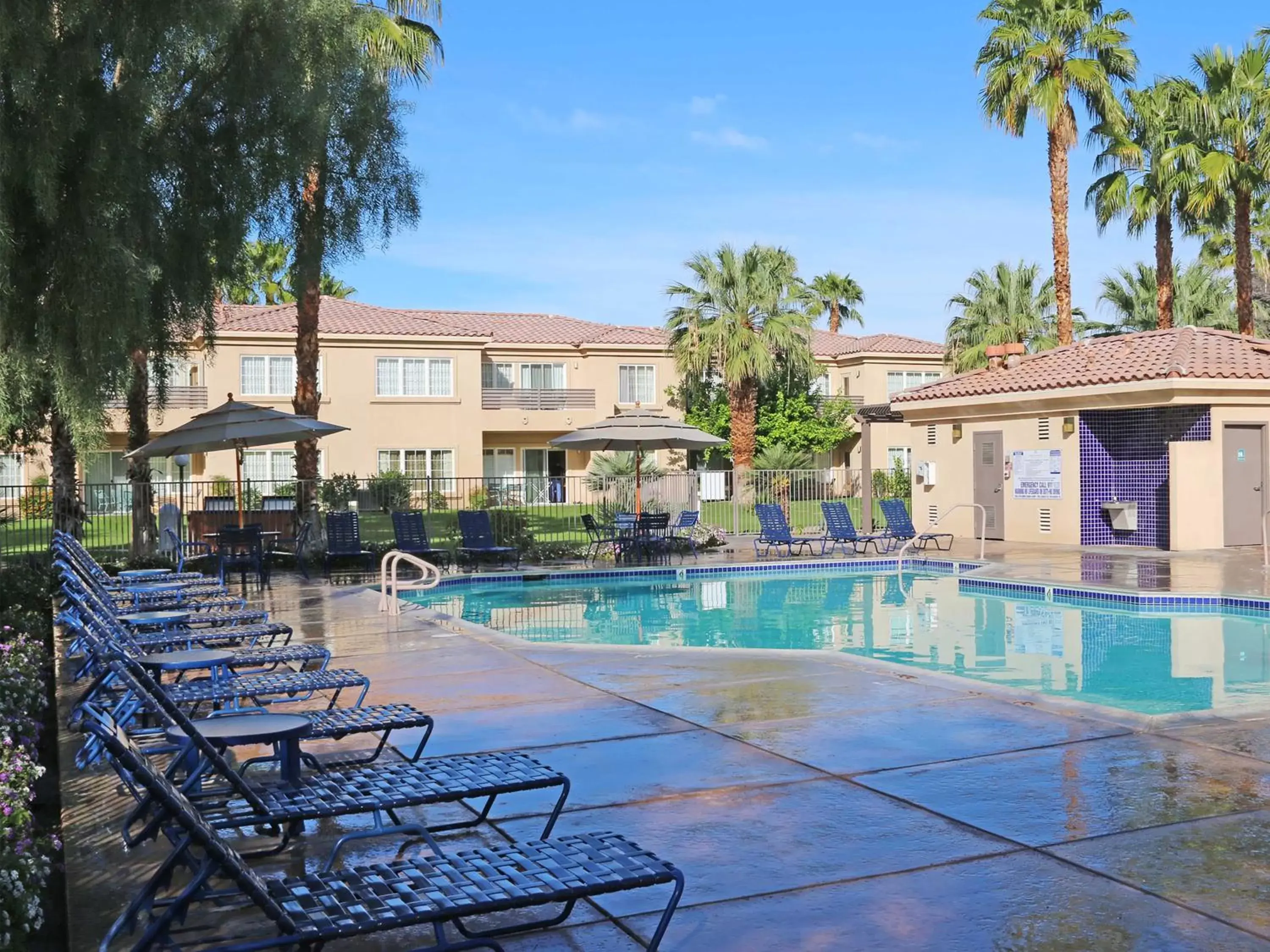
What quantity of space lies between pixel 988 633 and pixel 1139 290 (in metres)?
29.8

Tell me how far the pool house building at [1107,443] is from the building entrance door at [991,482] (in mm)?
27

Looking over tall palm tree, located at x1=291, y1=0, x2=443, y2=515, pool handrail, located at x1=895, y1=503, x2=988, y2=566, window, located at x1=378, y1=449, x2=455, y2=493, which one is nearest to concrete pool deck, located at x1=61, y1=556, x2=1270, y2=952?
tall palm tree, located at x1=291, y1=0, x2=443, y2=515

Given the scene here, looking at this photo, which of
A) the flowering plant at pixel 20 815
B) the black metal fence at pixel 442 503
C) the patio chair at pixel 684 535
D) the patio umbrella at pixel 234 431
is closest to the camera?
the flowering plant at pixel 20 815

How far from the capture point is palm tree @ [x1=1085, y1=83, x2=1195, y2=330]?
30.7 meters

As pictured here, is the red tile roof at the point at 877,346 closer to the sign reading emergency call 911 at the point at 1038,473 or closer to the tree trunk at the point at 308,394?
the sign reading emergency call 911 at the point at 1038,473

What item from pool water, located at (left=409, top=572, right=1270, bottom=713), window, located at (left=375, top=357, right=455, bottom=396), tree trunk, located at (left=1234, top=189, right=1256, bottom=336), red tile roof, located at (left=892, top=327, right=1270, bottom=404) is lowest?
pool water, located at (left=409, top=572, right=1270, bottom=713)

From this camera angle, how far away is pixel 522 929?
166 inches

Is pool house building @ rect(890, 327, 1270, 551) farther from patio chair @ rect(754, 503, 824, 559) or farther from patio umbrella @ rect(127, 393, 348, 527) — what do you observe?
patio umbrella @ rect(127, 393, 348, 527)

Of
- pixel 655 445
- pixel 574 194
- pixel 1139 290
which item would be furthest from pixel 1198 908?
pixel 1139 290

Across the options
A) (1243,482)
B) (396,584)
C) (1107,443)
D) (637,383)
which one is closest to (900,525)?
(1107,443)

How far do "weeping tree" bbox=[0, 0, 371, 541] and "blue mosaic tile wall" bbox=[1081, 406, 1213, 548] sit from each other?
15.7m

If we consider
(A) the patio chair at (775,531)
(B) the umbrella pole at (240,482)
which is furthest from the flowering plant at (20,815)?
(A) the patio chair at (775,531)

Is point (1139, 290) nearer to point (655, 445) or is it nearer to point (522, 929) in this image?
point (655, 445)

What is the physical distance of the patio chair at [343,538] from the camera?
20.2 meters
